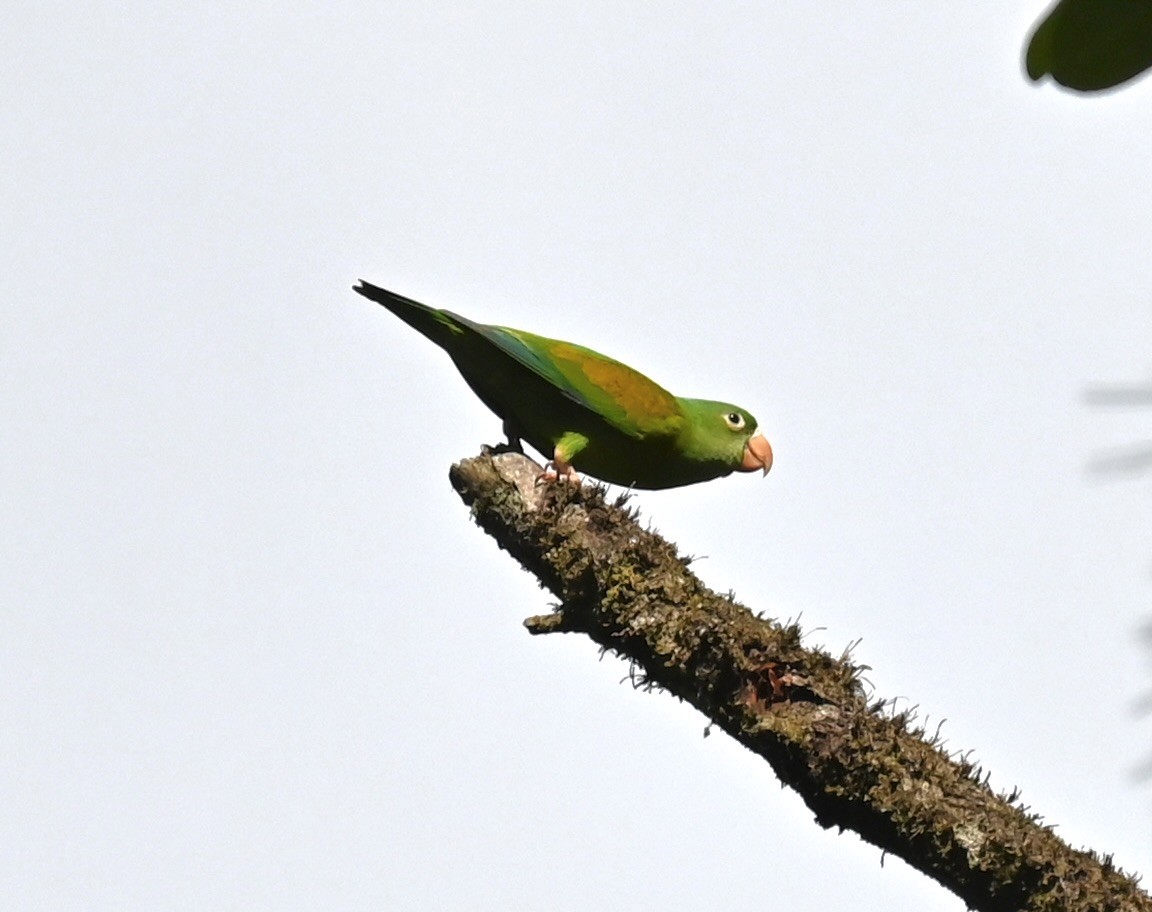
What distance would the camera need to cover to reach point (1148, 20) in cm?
205

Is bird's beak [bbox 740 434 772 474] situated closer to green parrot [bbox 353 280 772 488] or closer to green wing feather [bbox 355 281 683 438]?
green parrot [bbox 353 280 772 488]

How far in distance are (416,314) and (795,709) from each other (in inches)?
135

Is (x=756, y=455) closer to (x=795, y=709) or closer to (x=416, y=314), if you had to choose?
(x=416, y=314)

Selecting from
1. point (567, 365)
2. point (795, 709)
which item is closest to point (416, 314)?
point (567, 365)

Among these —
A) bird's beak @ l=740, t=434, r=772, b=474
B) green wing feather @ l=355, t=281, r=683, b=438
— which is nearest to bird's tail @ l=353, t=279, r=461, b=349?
green wing feather @ l=355, t=281, r=683, b=438

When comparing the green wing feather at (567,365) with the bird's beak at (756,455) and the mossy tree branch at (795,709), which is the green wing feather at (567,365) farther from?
the mossy tree branch at (795,709)

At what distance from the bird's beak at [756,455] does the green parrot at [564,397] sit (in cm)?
82

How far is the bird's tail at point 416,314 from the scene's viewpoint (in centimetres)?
668

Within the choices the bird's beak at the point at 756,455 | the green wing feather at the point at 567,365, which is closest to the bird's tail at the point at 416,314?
the green wing feather at the point at 567,365

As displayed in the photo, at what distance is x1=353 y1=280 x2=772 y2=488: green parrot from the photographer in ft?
22.0

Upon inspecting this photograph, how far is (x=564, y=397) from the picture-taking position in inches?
264

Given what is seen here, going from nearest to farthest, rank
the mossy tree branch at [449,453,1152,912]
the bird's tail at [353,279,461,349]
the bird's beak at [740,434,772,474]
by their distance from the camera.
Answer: the mossy tree branch at [449,453,1152,912] < the bird's tail at [353,279,461,349] < the bird's beak at [740,434,772,474]

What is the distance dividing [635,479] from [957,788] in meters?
3.53

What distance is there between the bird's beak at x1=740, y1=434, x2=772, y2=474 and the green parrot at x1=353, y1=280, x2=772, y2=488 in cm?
82
